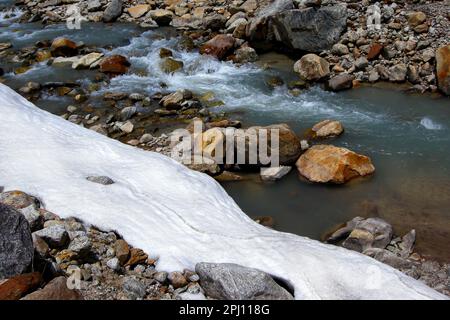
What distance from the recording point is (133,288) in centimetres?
404

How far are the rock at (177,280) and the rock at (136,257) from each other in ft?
1.27

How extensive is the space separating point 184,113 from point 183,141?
5.95 feet

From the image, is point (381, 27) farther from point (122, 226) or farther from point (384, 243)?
point (122, 226)

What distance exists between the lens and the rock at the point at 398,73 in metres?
10.4

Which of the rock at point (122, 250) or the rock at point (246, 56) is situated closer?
the rock at point (122, 250)

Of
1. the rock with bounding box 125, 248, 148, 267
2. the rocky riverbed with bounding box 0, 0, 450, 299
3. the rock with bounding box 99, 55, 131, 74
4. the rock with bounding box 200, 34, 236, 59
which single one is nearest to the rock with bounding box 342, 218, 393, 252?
the rocky riverbed with bounding box 0, 0, 450, 299

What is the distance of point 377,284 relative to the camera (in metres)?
4.30

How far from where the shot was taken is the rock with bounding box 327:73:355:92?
10.4 meters

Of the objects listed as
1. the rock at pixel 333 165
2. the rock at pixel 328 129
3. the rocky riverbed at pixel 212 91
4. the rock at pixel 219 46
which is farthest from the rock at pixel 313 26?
the rock at pixel 333 165

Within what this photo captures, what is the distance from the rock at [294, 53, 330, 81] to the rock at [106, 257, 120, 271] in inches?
310

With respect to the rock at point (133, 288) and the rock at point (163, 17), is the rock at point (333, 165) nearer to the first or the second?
the rock at point (133, 288)

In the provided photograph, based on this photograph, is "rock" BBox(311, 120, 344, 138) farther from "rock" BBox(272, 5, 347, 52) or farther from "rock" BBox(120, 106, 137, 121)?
"rock" BBox(120, 106, 137, 121)

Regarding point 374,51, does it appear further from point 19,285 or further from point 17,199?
point 19,285

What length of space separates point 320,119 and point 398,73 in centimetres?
263
